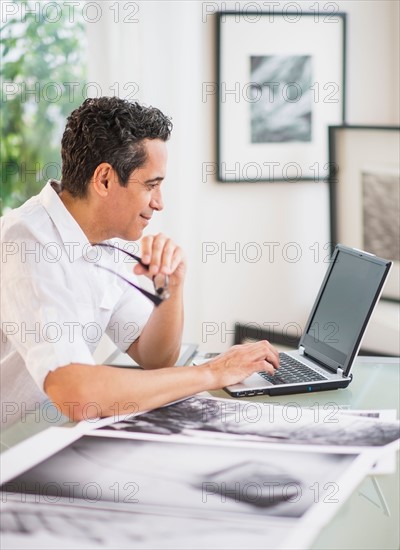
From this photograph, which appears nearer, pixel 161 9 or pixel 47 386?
pixel 47 386

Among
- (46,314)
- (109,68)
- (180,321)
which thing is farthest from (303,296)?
(46,314)

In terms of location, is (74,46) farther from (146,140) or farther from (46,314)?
(46,314)

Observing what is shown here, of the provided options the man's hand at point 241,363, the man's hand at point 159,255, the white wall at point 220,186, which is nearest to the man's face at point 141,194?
the man's hand at point 159,255

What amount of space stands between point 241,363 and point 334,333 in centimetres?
25

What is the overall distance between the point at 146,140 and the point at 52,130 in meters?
1.63

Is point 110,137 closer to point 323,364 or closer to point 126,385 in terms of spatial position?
point 126,385

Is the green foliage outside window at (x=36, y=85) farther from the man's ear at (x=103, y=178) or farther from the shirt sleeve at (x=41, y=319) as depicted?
the shirt sleeve at (x=41, y=319)

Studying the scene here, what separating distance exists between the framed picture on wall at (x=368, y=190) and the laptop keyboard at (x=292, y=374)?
1.12 m

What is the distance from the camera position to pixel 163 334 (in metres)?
2.05

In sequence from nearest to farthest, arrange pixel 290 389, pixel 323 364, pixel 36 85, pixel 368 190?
pixel 290 389
pixel 323 364
pixel 368 190
pixel 36 85

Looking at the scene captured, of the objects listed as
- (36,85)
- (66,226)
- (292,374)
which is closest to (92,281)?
(66,226)

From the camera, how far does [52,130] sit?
11.1ft

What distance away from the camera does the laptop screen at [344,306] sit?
184cm

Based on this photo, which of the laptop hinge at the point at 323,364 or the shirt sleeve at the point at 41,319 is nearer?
the shirt sleeve at the point at 41,319
